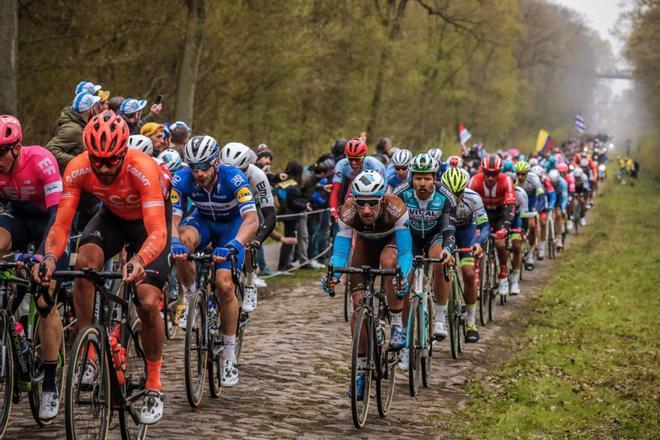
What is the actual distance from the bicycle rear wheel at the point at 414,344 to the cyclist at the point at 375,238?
1.47 ft

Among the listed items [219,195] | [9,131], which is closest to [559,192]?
[219,195]

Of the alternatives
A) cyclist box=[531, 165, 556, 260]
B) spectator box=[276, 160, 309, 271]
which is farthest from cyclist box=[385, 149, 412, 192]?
cyclist box=[531, 165, 556, 260]

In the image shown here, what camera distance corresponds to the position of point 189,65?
23.8 metres

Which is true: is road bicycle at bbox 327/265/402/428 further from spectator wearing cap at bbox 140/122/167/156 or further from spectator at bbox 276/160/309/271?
spectator at bbox 276/160/309/271

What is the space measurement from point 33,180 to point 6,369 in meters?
1.43

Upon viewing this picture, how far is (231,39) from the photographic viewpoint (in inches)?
1043

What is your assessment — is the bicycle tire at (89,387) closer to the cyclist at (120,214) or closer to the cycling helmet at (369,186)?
the cyclist at (120,214)

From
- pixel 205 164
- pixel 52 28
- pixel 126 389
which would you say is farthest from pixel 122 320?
pixel 52 28

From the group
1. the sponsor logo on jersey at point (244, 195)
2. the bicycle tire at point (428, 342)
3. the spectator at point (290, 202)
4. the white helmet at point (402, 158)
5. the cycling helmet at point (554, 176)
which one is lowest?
the bicycle tire at point (428, 342)

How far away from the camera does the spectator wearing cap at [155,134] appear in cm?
1141

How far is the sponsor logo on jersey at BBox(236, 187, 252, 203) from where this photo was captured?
8820 mm

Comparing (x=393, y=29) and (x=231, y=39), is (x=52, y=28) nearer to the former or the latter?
(x=231, y=39)

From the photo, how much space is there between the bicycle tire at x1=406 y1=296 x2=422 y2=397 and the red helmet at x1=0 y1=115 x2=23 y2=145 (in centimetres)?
403

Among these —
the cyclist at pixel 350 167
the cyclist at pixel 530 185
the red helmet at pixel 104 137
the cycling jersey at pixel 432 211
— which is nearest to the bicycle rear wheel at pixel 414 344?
the cycling jersey at pixel 432 211
